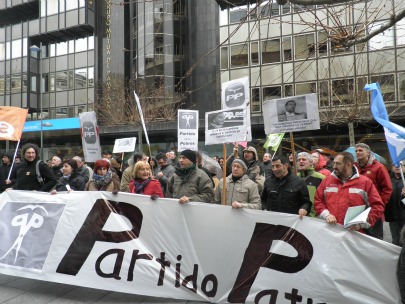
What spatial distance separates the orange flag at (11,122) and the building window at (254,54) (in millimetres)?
18493

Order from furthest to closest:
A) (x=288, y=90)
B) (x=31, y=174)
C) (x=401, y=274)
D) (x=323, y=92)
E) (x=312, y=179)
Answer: (x=288, y=90) < (x=323, y=92) < (x=31, y=174) < (x=312, y=179) < (x=401, y=274)

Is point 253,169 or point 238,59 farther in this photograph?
point 238,59

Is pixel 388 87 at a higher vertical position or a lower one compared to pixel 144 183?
higher

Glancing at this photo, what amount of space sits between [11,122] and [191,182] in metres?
4.32

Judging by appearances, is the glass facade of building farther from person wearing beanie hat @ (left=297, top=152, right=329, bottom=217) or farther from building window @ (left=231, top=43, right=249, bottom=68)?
person wearing beanie hat @ (left=297, top=152, right=329, bottom=217)

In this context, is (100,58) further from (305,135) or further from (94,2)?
(305,135)

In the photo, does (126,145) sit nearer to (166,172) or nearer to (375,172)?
(166,172)

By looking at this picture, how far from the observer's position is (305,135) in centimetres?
2150

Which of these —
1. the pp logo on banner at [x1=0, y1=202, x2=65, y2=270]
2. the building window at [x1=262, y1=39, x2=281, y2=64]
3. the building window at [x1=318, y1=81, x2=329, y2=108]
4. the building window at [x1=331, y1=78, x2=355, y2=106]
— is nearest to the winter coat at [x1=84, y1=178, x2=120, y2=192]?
the pp logo on banner at [x1=0, y1=202, x2=65, y2=270]

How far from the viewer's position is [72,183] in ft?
→ 19.8

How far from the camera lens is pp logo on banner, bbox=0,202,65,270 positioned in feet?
15.1

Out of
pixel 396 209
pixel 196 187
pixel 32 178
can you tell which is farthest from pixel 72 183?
pixel 396 209

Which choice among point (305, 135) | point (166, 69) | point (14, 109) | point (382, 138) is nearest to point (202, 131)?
point (305, 135)

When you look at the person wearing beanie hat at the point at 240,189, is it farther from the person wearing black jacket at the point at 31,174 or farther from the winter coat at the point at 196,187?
the person wearing black jacket at the point at 31,174
